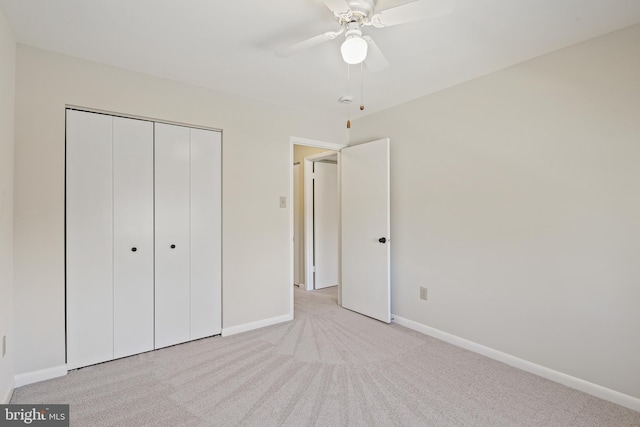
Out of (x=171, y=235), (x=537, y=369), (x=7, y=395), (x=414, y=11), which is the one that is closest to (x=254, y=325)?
(x=171, y=235)

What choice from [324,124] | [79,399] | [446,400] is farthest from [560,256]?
[79,399]

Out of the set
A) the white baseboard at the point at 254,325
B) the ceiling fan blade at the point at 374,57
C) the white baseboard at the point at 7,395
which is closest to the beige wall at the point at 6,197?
the white baseboard at the point at 7,395

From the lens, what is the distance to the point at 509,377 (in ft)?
7.38

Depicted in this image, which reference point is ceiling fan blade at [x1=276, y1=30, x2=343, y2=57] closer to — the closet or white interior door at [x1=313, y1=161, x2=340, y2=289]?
the closet

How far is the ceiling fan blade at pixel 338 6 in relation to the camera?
1.43 metres

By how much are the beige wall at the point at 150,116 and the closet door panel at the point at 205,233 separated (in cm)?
8

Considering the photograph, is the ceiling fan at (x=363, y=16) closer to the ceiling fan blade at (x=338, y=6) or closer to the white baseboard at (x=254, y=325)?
the ceiling fan blade at (x=338, y=6)

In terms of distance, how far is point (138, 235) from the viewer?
2.60 meters

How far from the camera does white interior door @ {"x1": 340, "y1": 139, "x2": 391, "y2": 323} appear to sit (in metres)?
3.36

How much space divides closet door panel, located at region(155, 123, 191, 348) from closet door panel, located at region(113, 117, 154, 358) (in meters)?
0.06

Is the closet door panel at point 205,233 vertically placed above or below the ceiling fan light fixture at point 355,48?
below

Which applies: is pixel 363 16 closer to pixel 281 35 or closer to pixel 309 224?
pixel 281 35

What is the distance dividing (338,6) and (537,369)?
277 centimetres

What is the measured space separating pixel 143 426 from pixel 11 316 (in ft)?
4.07
